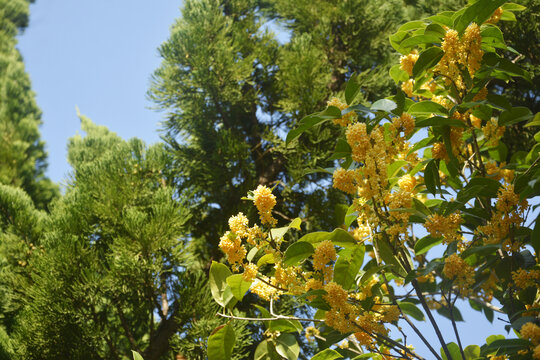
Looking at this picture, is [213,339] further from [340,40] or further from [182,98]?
[340,40]

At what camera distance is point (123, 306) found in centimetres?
139

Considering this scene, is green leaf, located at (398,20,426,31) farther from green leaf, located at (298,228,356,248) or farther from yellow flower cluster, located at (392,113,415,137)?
green leaf, located at (298,228,356,248)

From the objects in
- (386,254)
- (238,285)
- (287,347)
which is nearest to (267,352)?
(287,347)

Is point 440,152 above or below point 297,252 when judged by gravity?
above

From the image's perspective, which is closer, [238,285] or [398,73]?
[238,285]

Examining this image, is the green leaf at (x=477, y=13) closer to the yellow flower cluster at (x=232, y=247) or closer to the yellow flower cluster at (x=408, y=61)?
the yellow flower cluster at (x=408, y=61)

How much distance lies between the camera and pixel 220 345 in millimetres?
608

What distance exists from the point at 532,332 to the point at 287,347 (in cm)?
34

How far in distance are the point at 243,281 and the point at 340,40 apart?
1.69m

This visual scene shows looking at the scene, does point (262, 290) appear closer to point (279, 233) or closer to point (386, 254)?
point (279, 233)

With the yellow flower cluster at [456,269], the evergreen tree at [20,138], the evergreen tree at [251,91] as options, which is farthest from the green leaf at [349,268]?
the evergreen tree at [20,138]

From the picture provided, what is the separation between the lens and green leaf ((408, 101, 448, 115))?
0.65m

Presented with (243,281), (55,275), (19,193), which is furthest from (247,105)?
(243,281)

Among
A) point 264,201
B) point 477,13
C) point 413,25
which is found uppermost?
point 413,25
